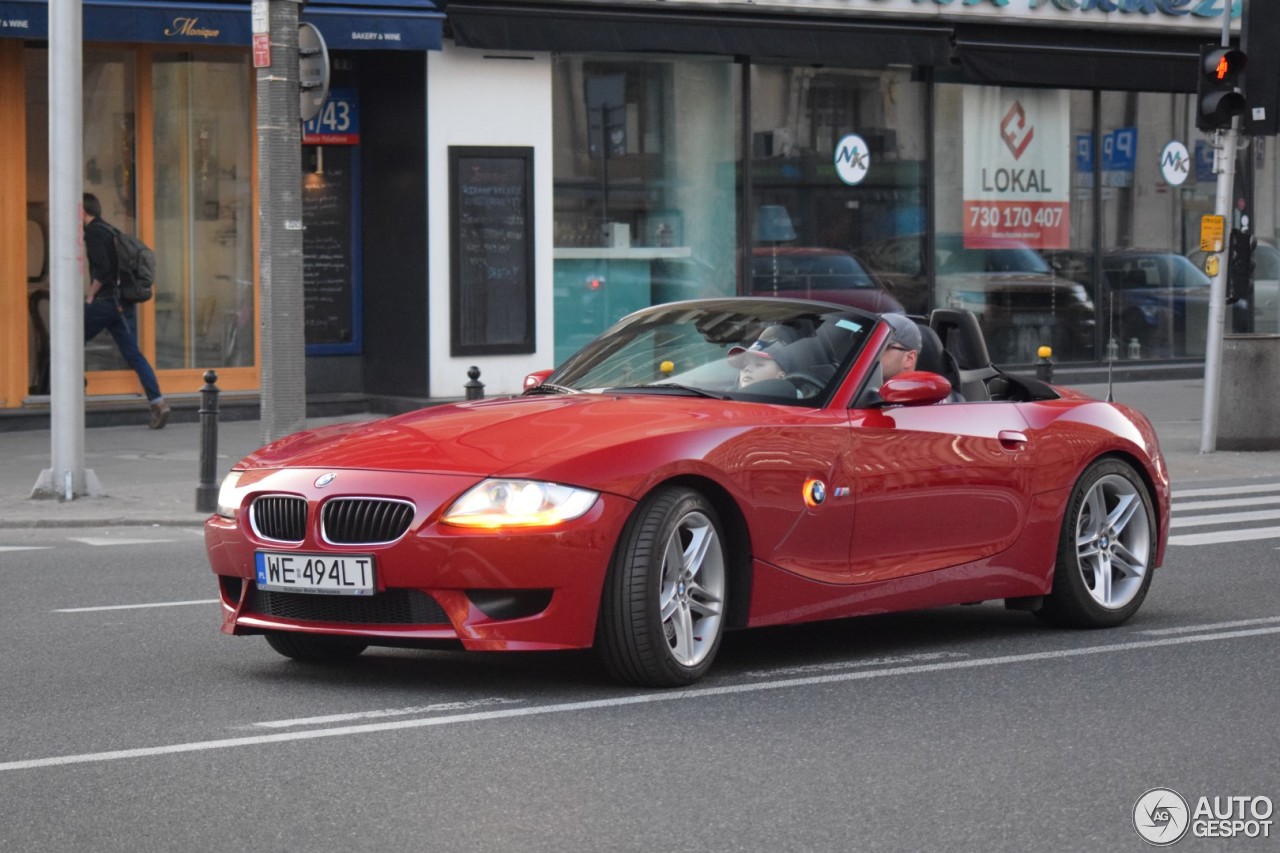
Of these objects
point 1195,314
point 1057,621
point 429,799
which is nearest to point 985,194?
point 1195,314

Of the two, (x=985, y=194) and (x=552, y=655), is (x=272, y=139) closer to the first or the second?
(x=552, y=655)

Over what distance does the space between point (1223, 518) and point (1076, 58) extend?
11601 mm

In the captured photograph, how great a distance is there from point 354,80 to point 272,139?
6639mm

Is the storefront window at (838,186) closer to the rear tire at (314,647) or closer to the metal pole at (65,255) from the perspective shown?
the metal pole at (65,255)

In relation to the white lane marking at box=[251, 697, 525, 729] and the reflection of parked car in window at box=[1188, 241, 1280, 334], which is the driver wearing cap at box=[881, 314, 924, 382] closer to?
the white lane marking at box=[251, 697, 525, 729]

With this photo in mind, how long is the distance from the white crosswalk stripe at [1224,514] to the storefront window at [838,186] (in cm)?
774

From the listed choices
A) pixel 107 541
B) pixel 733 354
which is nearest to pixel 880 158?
pixel 107 541

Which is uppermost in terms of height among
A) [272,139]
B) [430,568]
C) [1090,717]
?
[272,139]

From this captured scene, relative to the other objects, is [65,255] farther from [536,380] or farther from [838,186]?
[838,186]

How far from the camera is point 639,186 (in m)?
21.4

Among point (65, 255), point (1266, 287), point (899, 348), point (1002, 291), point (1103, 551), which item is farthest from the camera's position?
point (1266, 287)

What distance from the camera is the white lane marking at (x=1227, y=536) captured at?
470 inches

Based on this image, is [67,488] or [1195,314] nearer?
[67,488]

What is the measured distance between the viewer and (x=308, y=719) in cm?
645
